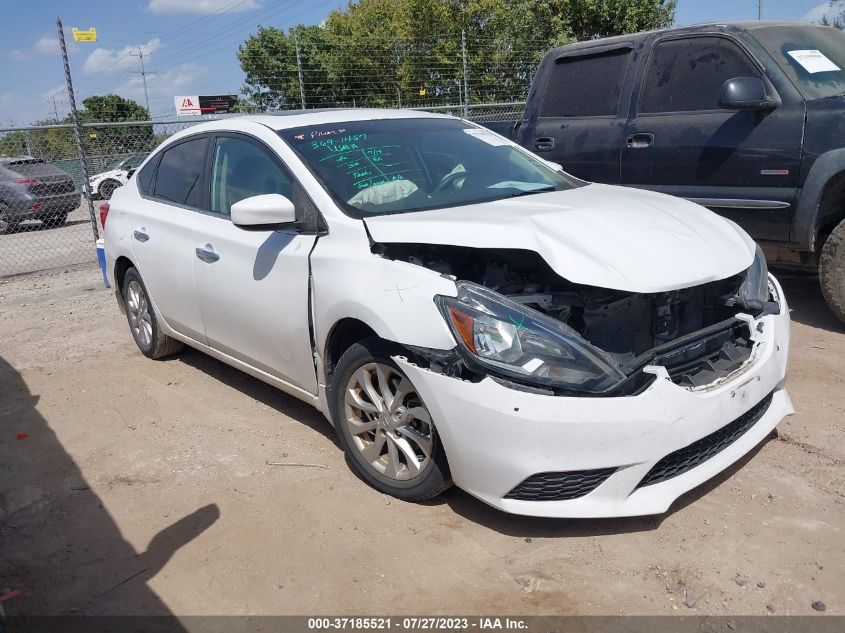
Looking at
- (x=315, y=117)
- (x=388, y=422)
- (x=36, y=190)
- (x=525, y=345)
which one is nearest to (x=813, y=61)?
(x=315, y=117)

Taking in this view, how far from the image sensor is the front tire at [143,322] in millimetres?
5324

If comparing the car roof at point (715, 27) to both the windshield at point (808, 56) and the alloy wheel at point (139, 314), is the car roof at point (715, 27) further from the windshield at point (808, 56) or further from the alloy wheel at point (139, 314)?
the alloy wheel at point (139, 314)

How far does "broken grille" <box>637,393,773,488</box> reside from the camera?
2.89 meters

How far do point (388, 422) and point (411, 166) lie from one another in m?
1.47

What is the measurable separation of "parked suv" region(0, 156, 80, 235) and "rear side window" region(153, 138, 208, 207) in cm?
957

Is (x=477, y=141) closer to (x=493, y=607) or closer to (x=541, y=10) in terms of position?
(x=493, y=607)

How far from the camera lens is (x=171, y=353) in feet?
18.2

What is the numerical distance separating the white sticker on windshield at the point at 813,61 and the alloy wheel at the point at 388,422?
398 cm

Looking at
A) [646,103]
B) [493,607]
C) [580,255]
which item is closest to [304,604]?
[493,607]

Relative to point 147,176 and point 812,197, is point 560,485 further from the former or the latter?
point 147,176

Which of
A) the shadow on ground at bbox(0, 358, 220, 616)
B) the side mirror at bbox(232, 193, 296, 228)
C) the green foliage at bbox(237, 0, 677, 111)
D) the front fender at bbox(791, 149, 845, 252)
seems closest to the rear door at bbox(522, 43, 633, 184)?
the front fender at bbox(791, 149, 845, 252)

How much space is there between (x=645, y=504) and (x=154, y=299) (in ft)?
11.8

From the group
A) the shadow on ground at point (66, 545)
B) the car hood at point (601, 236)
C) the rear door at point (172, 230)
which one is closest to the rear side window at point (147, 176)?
the rear door at point (172, 230)

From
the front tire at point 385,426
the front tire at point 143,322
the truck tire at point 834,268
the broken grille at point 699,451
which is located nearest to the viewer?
the broken grille at point 699,451
